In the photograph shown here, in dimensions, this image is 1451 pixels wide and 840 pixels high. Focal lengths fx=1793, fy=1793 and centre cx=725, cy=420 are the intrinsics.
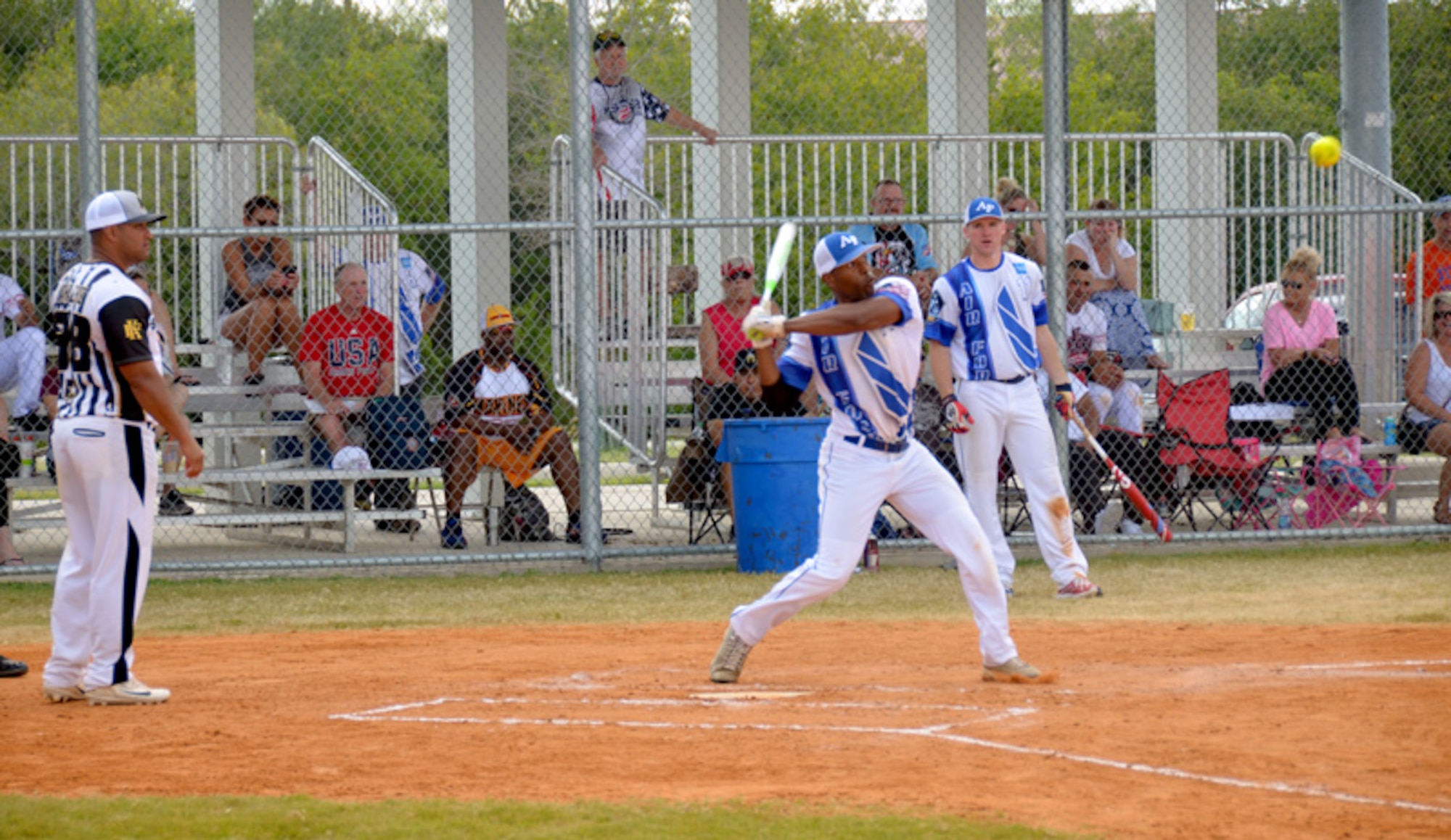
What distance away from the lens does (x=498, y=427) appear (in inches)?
504

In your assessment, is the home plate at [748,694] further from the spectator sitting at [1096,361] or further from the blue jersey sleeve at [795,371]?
the spectator sitting at [1096,361]

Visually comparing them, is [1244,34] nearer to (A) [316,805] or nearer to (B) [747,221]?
(B) [747,221]

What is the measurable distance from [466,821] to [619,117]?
9.62 m

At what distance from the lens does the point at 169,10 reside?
29094mm

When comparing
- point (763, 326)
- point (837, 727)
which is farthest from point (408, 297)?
point (837, 727)

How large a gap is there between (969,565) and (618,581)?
4.55 meters

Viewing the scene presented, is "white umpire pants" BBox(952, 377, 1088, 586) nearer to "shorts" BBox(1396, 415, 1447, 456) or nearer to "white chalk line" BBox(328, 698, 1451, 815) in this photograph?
"white chalk line" BBox(328, 698, 1451, 815)

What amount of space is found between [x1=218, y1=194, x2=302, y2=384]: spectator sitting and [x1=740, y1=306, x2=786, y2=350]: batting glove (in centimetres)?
679

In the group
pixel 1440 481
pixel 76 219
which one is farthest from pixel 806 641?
pixel 76 219

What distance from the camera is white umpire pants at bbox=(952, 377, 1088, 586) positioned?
984 cm

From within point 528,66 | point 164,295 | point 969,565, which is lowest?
point 969,565

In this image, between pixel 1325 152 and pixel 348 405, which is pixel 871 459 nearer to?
pixel 1325 152

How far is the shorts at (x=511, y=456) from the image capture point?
12664 mm

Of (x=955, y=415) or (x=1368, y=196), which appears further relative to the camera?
(x=1368, y=196)
